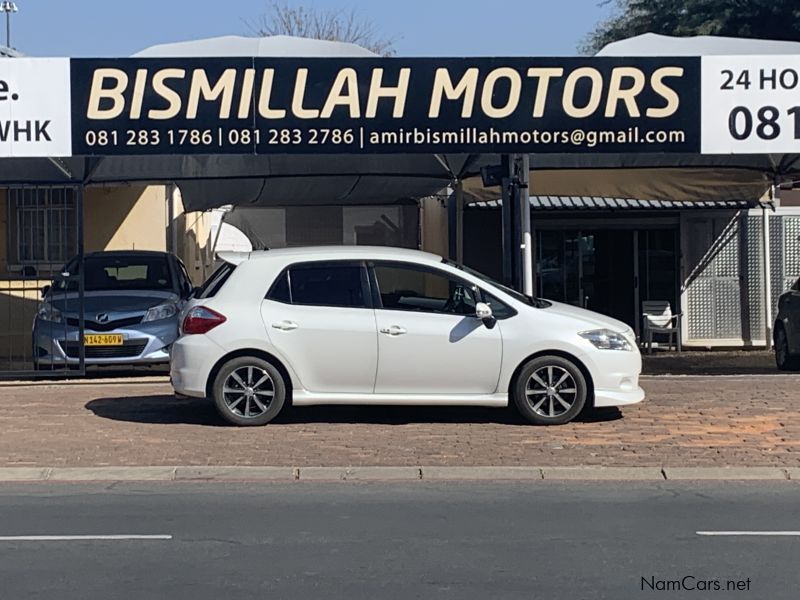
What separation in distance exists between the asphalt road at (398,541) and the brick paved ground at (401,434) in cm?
69

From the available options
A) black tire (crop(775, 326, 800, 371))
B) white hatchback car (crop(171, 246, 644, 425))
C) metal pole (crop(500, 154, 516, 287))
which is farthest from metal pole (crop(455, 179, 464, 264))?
white hatchback car (crop(171, 246, 644, 425))

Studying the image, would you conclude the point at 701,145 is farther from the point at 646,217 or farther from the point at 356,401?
the point at 646,217

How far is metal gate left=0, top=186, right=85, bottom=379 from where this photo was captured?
1442cm

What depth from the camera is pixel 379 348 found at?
35.5 feet

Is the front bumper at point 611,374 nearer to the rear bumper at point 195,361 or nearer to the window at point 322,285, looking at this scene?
the window at point 322,285

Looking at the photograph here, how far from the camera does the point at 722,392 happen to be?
1284cm

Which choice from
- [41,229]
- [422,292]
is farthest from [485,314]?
[41,229]

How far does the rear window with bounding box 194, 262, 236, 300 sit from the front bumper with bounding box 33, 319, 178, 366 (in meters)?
3.07

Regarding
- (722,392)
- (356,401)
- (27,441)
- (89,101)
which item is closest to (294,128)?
(89,101)

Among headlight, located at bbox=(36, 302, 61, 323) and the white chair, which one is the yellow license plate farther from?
the white chair

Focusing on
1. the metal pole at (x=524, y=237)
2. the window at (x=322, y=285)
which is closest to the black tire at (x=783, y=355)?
the metal pole at (x=524, y=237)

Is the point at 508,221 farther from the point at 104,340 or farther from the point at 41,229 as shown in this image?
the point at 41,229

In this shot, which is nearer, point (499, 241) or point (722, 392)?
point (722, 392)

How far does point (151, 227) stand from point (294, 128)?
8.14 meters
